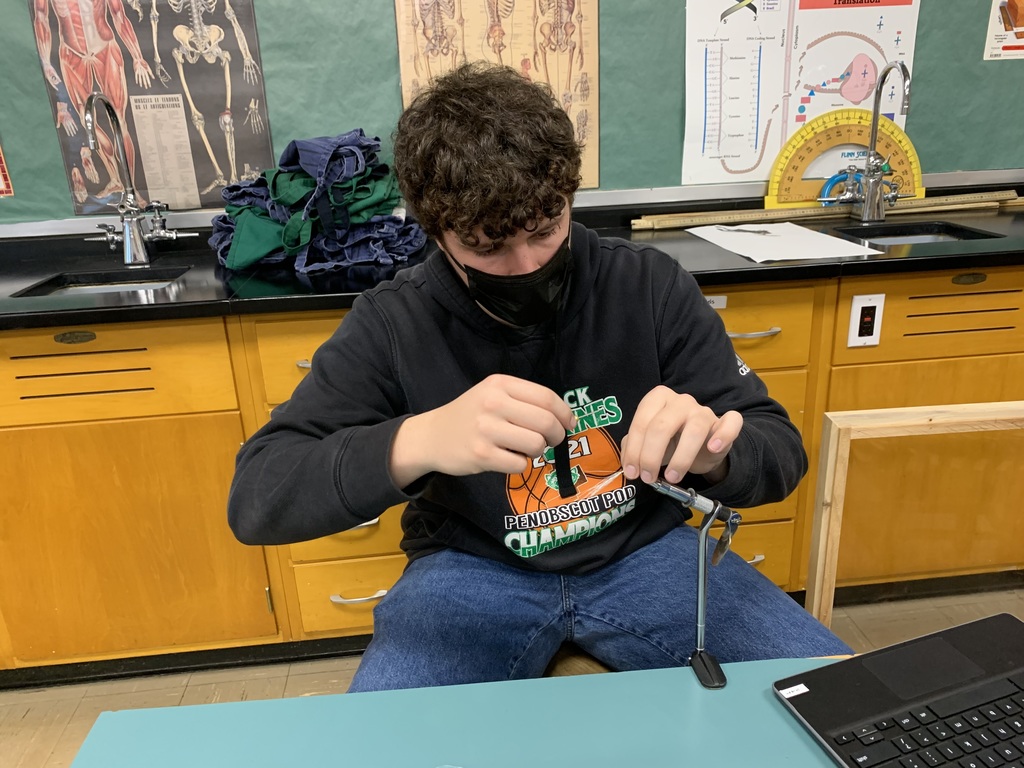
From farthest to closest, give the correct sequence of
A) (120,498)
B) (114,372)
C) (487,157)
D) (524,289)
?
(120,498) < (114,372) < (524,289) < (487,157)

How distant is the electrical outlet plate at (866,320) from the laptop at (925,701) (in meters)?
1.12

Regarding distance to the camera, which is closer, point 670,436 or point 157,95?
point 670,436

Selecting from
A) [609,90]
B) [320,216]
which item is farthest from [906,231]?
[320,216]

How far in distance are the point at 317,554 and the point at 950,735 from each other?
1460 mm

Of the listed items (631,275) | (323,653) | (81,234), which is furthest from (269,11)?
(323,653)

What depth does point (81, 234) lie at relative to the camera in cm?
209

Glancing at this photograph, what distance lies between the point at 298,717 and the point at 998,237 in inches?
77.3

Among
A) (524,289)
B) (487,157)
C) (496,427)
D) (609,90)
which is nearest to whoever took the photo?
(496,427)

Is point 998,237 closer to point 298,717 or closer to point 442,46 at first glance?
point 442,46

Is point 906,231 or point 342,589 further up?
point 906,231

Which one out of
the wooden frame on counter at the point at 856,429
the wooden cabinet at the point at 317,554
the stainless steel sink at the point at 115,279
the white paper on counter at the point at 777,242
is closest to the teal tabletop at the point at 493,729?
the wooden frame on counter at the point at 856,429

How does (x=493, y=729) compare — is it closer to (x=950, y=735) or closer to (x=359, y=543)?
(x=950, y=735)

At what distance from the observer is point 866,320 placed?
68.1 inches

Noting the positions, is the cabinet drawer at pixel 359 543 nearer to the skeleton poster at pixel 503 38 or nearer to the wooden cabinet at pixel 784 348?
the wooden cabinet at pixel 784 348
